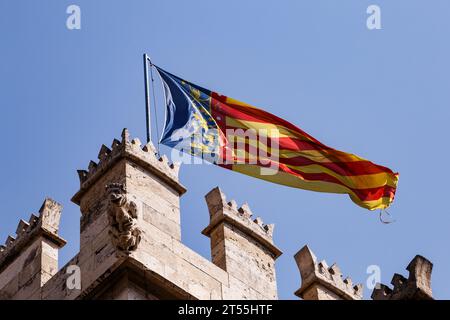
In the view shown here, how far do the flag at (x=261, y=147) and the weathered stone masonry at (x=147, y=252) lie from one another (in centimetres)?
200

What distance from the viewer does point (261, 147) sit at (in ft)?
100

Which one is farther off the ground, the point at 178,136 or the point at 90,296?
the point at 178,136

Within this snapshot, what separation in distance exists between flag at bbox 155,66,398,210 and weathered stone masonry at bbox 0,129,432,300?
2.00 metres

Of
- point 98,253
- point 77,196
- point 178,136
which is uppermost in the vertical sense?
point 178,136

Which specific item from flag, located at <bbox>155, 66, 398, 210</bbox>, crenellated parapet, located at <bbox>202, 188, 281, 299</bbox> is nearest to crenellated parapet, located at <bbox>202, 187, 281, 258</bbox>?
crenellated parapet, located at <bbox>202, 188, 281, 299</bbox>

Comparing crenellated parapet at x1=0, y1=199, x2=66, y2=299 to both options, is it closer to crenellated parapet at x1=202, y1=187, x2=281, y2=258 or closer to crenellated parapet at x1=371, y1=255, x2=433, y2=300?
crenellated parapet at x1=202, y1=187, x2=281, y2=258

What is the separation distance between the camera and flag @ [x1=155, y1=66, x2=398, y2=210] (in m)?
30.0

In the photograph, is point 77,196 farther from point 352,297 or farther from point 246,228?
point 352,297

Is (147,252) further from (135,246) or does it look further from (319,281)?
(319,281)

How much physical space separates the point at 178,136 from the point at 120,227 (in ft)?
17.1

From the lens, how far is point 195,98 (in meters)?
31.3

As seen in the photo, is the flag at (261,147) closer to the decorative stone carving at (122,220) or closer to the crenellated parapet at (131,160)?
the crenellated parapet at (131,160)

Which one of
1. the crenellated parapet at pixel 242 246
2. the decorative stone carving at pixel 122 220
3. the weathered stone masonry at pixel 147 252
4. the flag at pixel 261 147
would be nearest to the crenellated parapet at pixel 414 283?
the weathered stone masonry at pixel 147 252
